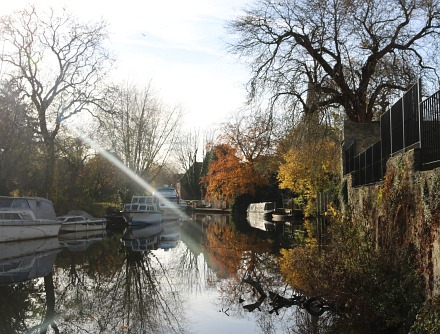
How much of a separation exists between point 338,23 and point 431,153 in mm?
14222

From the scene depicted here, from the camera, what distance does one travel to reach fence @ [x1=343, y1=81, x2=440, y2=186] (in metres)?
9.64

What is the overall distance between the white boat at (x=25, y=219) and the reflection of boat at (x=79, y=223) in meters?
2.07

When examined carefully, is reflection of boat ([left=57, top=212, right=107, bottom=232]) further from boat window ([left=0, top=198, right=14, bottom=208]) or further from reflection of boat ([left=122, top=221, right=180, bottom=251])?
boat window ([left=0, top=198, right=14, bottom=208])

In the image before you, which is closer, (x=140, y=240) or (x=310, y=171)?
(x=140, y=240)

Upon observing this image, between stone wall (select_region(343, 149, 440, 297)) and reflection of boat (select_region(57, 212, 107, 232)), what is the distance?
2567 cm

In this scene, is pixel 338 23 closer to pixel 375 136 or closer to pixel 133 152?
pixel 375 136

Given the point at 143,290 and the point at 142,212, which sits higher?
the point at 142,212

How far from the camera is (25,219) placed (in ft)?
92.7

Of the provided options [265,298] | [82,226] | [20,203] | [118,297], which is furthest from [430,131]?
[82,226]

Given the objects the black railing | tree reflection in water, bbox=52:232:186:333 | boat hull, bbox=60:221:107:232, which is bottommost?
tree reflection in water, bbox=52:232:186:333

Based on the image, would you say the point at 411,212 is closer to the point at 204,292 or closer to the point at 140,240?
the point at 204,292

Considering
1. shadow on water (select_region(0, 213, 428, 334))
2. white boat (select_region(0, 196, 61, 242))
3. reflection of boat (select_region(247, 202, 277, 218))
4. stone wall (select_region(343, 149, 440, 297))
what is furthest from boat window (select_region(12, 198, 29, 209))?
reflection of boat (select_region(247, 202, 277, 218))

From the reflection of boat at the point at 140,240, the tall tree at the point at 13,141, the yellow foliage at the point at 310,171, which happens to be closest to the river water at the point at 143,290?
the reflection of boat at the point at 140,240

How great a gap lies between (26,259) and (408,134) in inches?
620
